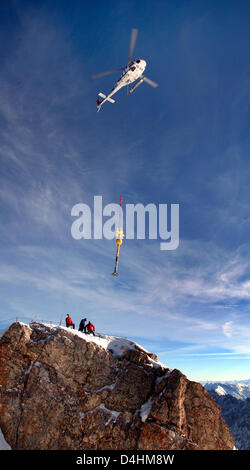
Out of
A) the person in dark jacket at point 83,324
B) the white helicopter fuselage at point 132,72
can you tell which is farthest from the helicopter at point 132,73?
the person in dark jacket at point 83,324

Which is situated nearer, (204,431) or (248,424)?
(204,431)

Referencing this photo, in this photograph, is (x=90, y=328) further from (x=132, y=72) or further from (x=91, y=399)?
(x=132, y=72)

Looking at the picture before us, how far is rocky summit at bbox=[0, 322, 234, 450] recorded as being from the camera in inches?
1134

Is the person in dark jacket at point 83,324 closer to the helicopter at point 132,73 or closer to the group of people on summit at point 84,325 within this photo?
the group of people on summit at point 84,325

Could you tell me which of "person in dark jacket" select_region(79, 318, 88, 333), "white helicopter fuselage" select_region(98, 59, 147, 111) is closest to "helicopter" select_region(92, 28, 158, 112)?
"white helicopter fuselage" select_region(98, 59, 147, 111)

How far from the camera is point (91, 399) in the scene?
3184 cm

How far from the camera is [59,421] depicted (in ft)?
96.3

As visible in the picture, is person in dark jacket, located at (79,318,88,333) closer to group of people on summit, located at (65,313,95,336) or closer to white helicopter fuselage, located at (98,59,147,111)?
group of people on summit, located at (65,313,95,336)

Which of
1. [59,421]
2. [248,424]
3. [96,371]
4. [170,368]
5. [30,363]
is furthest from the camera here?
[248,424]

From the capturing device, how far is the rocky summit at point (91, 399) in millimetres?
28797

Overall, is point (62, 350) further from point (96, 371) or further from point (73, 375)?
point (96, 371)

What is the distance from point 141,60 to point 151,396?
5526cm

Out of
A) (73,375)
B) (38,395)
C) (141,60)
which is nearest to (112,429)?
(73,375)
